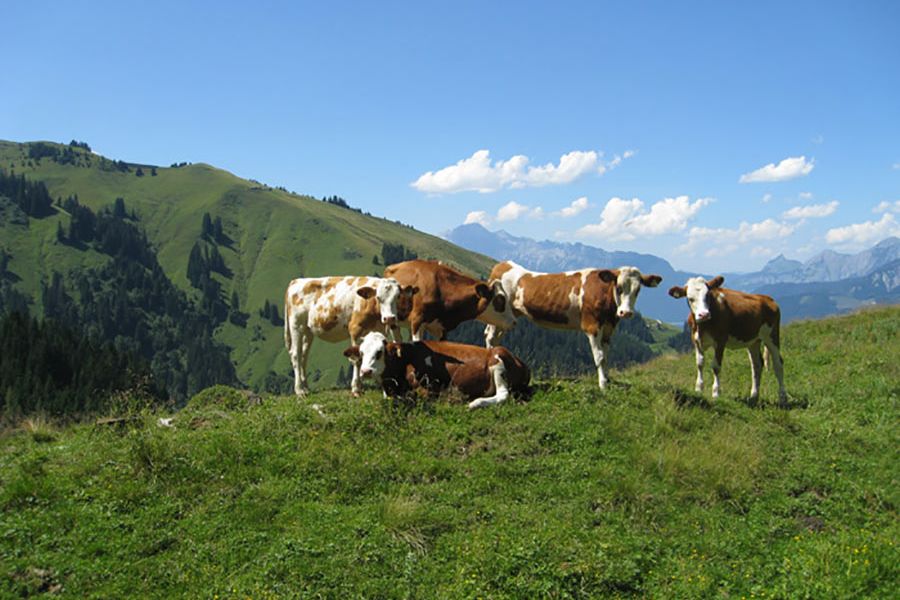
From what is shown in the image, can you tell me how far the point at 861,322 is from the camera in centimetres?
2825

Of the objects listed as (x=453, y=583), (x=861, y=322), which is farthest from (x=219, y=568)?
(x=861, y=322)

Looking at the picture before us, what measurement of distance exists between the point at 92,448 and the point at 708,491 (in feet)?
34.1

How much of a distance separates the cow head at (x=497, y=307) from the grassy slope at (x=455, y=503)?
328 cm

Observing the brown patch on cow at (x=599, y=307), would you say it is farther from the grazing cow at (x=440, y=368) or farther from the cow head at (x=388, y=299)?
the cow head at (x=388, y=299)

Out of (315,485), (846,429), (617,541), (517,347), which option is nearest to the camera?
(617,541)

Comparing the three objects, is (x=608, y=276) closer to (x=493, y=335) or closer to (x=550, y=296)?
(x=550, y=296)

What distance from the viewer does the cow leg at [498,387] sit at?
42.2 ft

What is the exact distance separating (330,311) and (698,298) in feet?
31.4

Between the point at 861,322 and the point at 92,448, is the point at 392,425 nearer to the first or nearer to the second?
the point at 92,448

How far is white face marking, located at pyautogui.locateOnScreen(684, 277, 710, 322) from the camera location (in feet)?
53.4

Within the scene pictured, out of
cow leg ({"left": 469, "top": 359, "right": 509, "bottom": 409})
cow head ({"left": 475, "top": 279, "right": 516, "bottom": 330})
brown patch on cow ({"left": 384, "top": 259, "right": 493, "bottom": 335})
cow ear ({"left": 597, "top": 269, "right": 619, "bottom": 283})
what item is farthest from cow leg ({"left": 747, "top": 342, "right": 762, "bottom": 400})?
cow leg ({"left": 469, "top": 359, "right": 509, "bottom": 409})

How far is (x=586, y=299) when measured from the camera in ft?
51.4

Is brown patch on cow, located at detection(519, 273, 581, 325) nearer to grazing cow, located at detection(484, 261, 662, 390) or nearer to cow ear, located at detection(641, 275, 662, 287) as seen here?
grazing cow, located at detection(484, 261, 662, 390)

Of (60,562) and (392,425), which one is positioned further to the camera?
(392,425)
